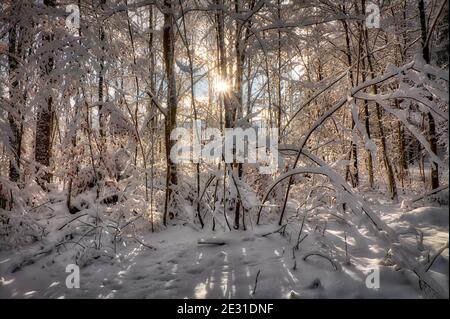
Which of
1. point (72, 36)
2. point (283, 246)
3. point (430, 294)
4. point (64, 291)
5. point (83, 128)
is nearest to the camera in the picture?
point (430, 294)

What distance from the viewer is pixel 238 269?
111 inches

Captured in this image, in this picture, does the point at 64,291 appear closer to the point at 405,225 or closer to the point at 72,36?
the point at 72,36

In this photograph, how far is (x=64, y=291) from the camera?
254 cm

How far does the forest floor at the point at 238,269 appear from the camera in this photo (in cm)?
236

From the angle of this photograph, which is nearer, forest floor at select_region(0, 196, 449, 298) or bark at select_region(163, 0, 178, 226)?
forest floor at select_region(0, 196, 449, 298)

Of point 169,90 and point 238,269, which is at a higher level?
point 169,90

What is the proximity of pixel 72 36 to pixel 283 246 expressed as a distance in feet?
12.7

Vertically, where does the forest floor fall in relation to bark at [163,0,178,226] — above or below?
below

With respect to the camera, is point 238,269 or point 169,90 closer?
point 238,269

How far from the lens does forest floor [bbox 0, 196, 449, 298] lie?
2359mm

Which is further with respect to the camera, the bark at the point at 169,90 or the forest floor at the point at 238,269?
the bark at the point at 169,90

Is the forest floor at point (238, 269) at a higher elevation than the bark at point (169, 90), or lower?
lower

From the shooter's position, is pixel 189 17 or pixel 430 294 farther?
pixel 189 17
